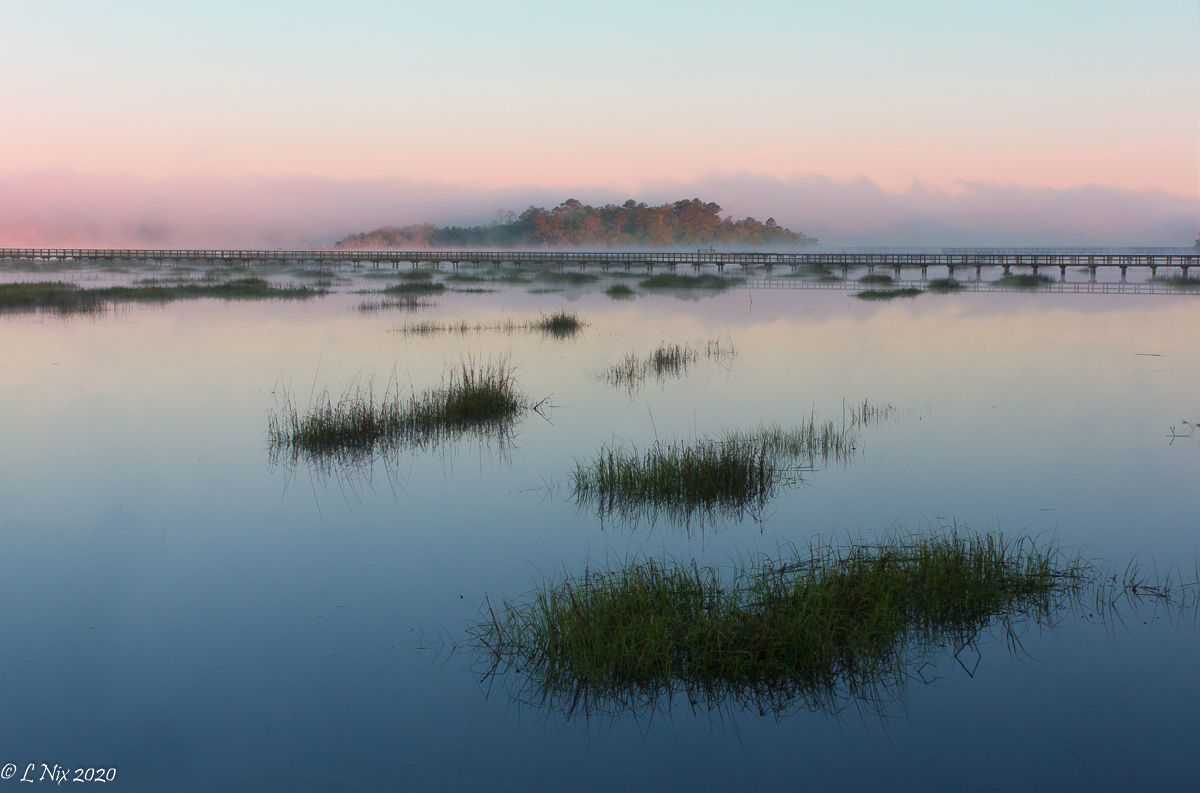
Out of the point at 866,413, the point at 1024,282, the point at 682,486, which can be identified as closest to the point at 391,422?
the point at 682,486

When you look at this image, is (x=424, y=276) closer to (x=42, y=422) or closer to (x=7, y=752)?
(x=42, y=422)

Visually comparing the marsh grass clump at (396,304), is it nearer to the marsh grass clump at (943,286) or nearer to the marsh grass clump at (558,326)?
the marsh grass clump at (558,326)

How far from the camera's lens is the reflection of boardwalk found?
153 ft

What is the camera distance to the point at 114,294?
41469 millimetres

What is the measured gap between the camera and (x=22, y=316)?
3062cm

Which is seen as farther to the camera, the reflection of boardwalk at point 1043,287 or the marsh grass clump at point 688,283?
the marsh grass clump at point 688,283

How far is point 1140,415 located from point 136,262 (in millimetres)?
95359

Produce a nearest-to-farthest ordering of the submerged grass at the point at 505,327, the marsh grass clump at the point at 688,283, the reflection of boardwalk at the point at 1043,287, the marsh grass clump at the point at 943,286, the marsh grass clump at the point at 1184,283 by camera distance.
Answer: the submerged grass at the point at 505,327 → the reflection of boardwalk at the point at 1043,287 → the marsh grass clump at the point at 1184,283 → the marsh grass clump at the point at 943,286 → the marsh grass clump at the point at 688,283

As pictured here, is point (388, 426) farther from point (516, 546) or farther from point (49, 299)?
point (49, 299)

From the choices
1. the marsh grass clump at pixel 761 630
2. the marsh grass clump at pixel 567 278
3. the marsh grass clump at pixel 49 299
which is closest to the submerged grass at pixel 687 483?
the marsh grass clump at pixel 761 630

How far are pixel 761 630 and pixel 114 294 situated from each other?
142 feet

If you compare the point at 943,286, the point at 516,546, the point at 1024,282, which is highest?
the point at 1024,282

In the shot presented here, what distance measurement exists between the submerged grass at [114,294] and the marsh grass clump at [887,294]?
27.7 m

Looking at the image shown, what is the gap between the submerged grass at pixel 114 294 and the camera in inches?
1373
